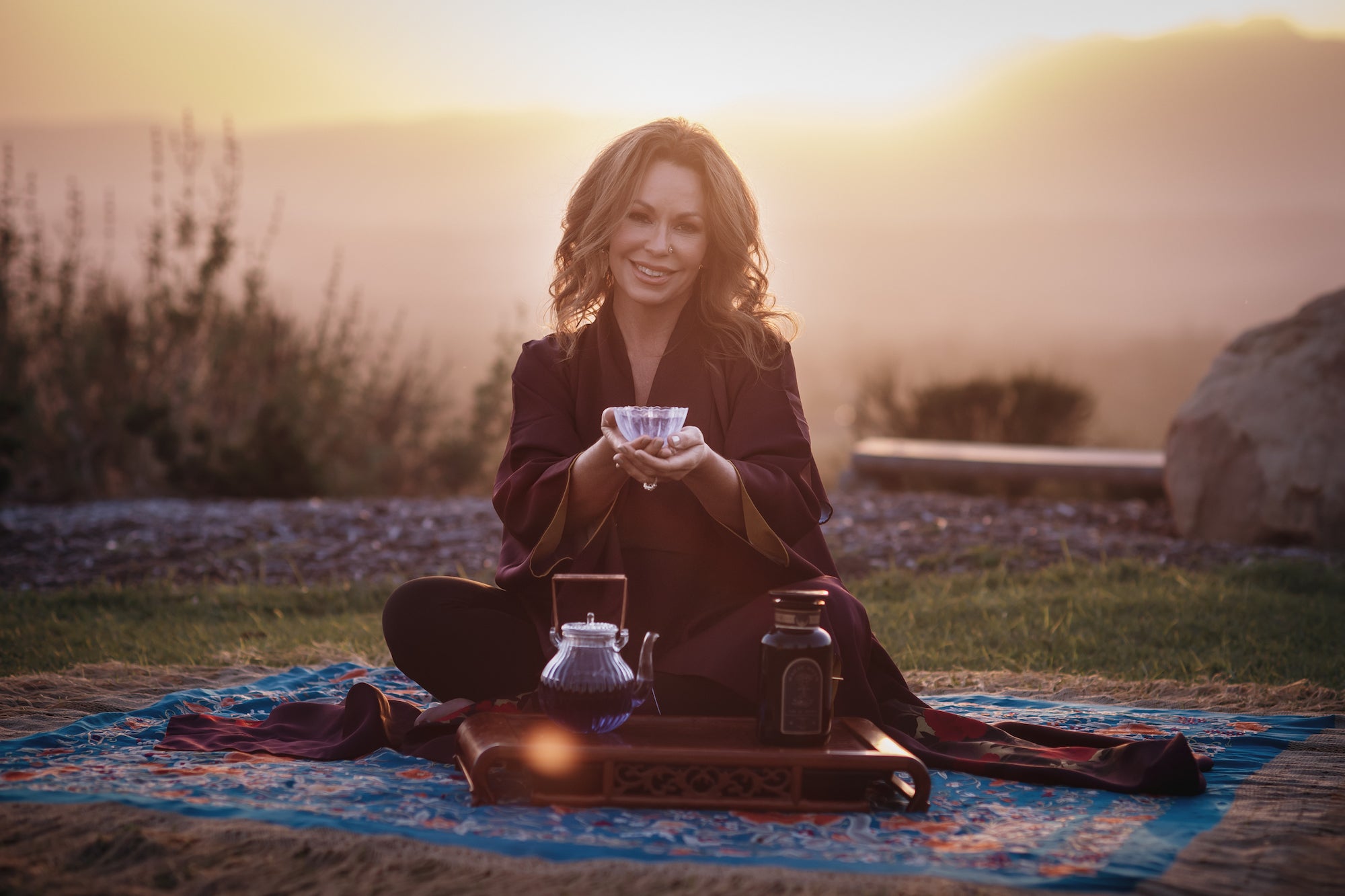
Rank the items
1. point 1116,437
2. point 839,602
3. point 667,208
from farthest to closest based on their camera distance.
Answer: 1. point 1116,437
2. point 667,208
3. point 839,602

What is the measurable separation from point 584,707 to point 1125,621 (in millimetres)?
3290

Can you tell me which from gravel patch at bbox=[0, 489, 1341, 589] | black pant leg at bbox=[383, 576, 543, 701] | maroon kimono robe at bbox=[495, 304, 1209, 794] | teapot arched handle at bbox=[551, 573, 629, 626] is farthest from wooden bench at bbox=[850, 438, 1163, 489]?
teapot arched handle at bbox=[551, 573, 629, 626]

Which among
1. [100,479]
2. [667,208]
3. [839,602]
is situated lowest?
[100,479]

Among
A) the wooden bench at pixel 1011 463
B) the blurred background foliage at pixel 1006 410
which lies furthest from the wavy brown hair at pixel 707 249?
the blurred background foliage at pixel 1006 410

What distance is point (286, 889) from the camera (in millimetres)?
1943

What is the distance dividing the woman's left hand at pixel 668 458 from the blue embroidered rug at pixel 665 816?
73 cm

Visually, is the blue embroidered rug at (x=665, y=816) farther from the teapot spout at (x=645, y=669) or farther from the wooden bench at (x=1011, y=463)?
the wooden bench at (x=1011, y=463)

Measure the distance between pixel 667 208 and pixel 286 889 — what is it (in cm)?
195

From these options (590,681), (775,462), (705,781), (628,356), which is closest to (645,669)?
(590,681)

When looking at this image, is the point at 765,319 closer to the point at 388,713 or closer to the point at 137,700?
the point at 388,713

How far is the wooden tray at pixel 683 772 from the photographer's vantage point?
7.82 ft

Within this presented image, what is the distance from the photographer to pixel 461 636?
9.74 ft

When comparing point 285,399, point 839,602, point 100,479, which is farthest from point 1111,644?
point 100,479

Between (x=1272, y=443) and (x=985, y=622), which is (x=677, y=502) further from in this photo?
(x=1272, y=443)
